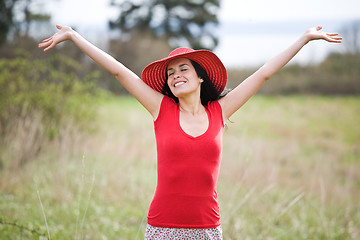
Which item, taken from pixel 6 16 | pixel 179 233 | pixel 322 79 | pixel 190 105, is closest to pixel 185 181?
pixel 179 233

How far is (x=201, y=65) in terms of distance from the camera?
7.52ft

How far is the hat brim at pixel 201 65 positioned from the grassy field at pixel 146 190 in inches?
25.9

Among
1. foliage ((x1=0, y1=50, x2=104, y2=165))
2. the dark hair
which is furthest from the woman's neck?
foliage ((x1=0, y1=50, x2=104, y2=165))

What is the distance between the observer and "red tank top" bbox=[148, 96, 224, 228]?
1.95 meters

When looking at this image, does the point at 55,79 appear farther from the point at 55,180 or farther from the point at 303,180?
the point at 303,180

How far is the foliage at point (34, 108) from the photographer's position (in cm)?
530

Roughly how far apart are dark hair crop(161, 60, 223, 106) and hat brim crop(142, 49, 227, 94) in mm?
27

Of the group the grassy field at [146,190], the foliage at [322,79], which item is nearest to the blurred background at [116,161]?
the grassy field at [146,190]

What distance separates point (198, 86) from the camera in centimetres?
225

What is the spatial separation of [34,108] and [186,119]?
4.65m

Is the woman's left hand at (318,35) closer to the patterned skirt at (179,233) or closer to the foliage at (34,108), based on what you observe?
the patterned skirt at (179,233)

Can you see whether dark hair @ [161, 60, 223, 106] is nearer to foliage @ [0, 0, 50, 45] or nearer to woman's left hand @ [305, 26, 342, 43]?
woman's left hand @ [305, 26, 342, 43]

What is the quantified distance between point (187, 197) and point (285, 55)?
3.51 ft

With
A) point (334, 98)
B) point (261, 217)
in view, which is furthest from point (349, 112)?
point (261, 217)
